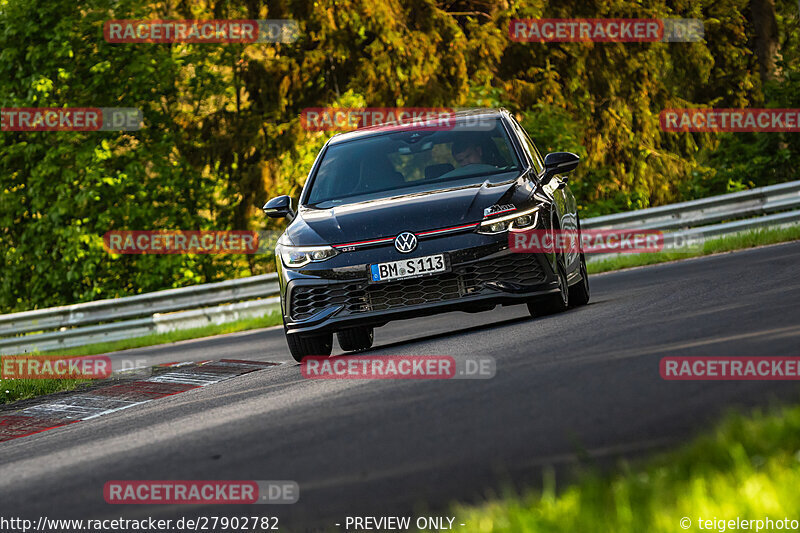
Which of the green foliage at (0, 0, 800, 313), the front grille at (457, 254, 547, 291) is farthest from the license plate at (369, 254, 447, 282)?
the green foliage at (0, 0, 800, 313)

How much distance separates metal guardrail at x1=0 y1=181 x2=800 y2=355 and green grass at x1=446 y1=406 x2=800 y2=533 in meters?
14.5

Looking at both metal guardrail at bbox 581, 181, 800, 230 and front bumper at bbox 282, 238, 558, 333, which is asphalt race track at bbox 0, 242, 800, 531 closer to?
front bumper at bbox 282, 238, 558, 333

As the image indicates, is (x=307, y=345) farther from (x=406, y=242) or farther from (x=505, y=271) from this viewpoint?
(x=505, y=271)

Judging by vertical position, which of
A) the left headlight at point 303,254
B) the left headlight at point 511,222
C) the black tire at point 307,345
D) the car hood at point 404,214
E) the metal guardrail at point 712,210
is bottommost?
the metal guardrail at point 712,210

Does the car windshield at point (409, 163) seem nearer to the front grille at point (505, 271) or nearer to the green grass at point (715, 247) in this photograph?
the front grille at point (505, 271)

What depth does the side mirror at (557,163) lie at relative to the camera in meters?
9.71

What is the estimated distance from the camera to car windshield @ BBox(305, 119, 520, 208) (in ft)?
31.7

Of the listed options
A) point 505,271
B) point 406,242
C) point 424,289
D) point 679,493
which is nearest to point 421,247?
point 406,242

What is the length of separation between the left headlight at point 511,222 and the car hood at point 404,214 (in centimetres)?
8

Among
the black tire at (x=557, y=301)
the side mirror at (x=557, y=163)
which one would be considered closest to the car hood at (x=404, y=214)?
the side mirror at (x=557, y=163)

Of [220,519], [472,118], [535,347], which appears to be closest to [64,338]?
[472,118]

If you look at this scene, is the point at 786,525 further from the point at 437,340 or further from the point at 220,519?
the point at 437,340

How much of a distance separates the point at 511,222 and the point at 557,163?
1201mm

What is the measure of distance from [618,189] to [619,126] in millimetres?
1689
